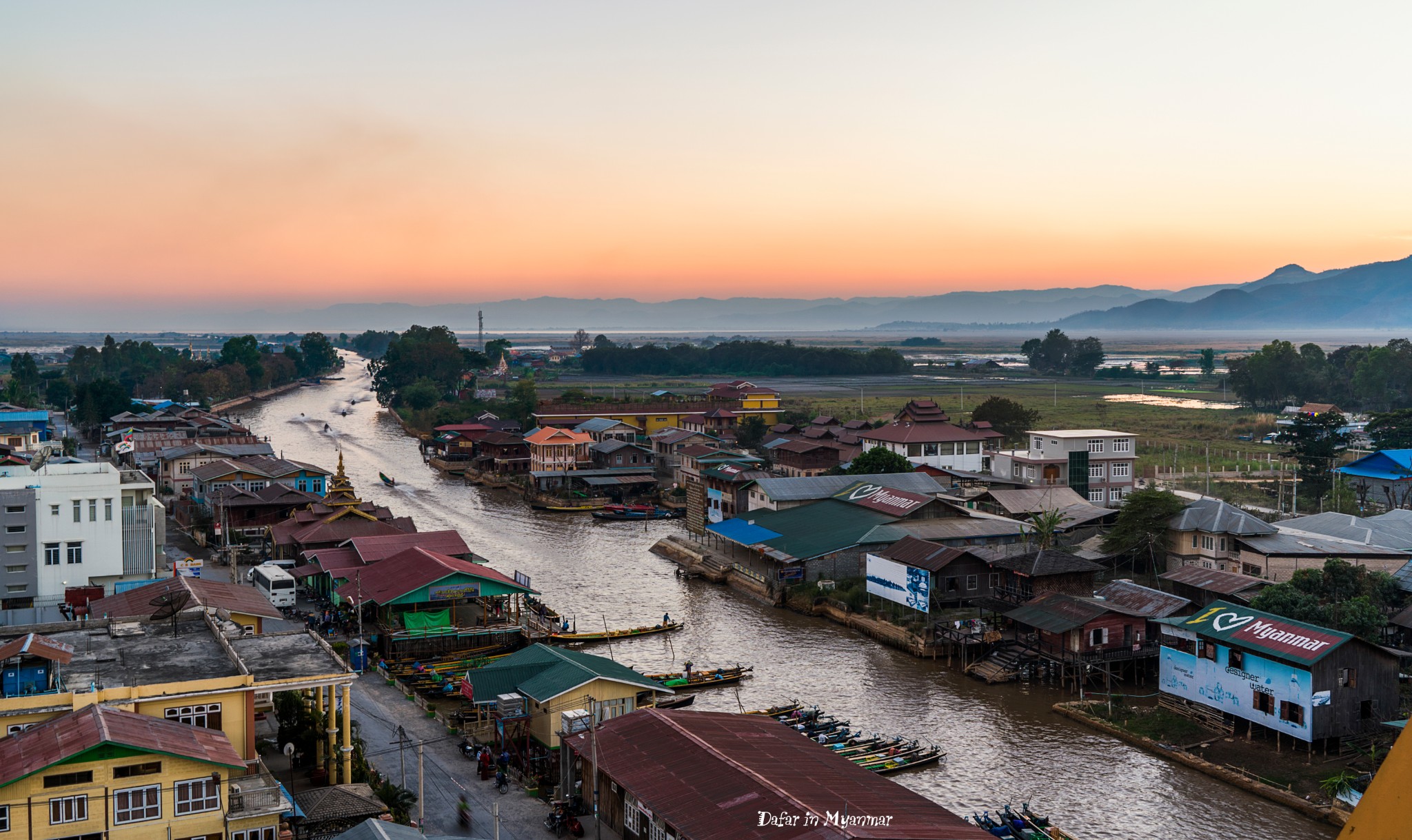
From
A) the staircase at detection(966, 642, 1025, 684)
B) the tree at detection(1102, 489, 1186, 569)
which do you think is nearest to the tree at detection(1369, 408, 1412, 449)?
the tree at detection(1102, 489, 1186, 569)

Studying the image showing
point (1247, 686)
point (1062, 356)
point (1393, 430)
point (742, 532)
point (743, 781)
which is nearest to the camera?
point (743, 781)

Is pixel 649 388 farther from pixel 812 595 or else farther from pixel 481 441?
pixel 812 595

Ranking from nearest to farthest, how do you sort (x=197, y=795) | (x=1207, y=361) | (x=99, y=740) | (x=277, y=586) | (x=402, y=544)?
(x=99, y=740), (x=197, y=795), (x=277, y=586), (x=402, y=544), (x=1207, y=361)

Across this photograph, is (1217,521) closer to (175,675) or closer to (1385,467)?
(1385,467)

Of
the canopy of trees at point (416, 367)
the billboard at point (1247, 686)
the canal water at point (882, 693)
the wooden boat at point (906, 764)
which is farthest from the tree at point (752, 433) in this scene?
the wooden boat at point (906, 764)

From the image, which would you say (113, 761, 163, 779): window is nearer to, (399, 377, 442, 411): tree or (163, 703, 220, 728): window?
(163, 703, 220, 728): window

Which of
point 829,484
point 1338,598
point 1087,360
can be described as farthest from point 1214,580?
point 1087,360

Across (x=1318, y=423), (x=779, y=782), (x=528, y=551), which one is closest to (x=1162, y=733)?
(x=779, y=782)
